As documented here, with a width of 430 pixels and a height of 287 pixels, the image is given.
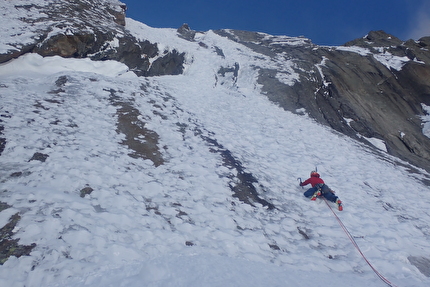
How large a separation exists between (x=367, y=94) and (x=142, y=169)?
2242cm

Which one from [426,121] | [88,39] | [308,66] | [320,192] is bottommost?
[320,192]

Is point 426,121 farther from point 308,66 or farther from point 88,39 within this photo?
point 88,39

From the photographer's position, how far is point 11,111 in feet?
26.0

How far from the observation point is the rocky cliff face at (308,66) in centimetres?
1420

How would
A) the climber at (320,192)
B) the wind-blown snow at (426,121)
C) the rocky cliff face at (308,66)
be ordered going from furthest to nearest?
the wind-blown snow at (426,121)
the rocky cliff face at (308,66)
the climber at (320,192)

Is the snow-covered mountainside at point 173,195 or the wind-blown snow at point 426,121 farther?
the wind-blown snow at point 426,121

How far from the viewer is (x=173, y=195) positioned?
261 inches

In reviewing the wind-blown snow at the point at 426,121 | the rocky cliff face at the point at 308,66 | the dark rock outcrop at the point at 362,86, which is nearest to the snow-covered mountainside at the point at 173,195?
the rocky cliff face at the point at 308,66

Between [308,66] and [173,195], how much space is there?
20.9m

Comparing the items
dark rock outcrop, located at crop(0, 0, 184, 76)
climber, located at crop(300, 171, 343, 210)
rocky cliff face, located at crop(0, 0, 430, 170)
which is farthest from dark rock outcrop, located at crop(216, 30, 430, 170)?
climber, located at crop(300, 171, 343, 210)

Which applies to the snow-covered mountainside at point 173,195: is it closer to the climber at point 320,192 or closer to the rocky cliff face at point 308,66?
the climber at point 320,192

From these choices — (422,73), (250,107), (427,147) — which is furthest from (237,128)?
(422,73)

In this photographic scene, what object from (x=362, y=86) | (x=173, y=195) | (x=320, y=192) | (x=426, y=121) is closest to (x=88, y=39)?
(x=173, y=195)

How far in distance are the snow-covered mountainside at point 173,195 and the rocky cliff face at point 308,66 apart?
23.8 inches
